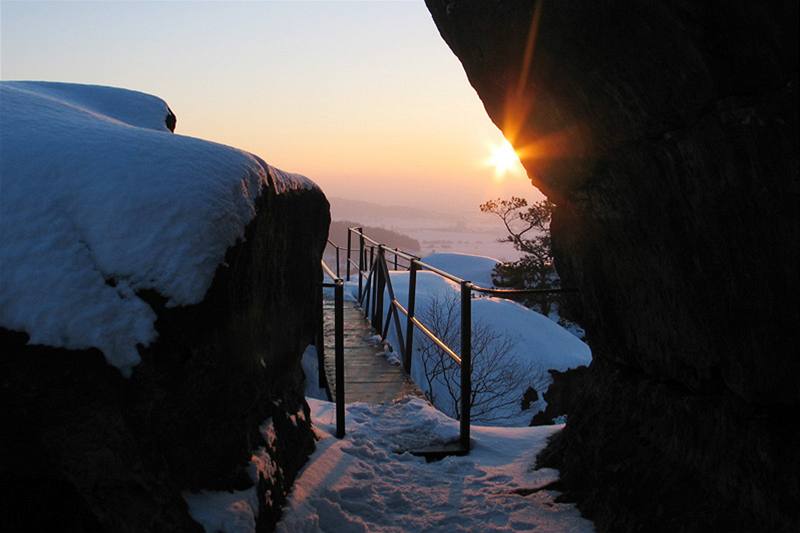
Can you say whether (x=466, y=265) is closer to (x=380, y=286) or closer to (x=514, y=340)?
(x=514, y=340)

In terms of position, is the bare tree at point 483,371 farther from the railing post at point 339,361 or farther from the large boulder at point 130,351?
the large boulder at point 130,351

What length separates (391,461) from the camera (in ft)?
15.3

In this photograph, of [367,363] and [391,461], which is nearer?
[391,461]

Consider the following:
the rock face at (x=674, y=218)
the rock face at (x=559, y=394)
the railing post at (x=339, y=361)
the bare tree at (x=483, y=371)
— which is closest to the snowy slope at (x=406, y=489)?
the railing post at (x=339, y=361)

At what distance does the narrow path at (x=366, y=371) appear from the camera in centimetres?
685

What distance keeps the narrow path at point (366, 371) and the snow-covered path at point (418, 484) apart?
A: 1.24 metres

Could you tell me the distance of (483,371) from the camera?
1816 cm

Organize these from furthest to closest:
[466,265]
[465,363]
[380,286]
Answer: [466,265], [380,286], [465,363]

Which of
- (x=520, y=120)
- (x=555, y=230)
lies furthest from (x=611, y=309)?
(x=520, y=120)

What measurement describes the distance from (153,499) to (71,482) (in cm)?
33

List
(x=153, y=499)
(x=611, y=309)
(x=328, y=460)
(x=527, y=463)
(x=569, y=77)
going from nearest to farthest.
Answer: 1. (x=153, y=499)
2. (x=569, y=77)
3. (x=611, y=309)
4. (x=328, y=460)
5. (x=527, y=463)

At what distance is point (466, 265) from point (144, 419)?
106 ft

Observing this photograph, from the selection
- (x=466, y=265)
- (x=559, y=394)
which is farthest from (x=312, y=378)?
(x=466, y=265)

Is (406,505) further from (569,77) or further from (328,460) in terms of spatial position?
(569,77)
